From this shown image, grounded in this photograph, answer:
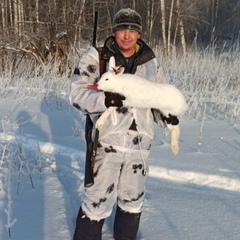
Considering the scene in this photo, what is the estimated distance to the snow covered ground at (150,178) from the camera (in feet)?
7.54

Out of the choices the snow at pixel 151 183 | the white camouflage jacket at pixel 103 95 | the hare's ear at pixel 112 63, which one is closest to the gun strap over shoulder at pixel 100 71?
the white camouflage jacket at pixel 103 95

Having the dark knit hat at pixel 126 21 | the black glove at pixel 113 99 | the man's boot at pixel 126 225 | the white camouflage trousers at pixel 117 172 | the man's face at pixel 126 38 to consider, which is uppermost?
the dark knit hat at pixel 126 21

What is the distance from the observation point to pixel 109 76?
1809 millimetres

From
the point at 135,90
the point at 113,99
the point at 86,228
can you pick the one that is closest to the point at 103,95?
the point at 113,99

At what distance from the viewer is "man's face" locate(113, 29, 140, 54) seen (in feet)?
6.25

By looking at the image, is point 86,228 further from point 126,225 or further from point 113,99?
point 113,99

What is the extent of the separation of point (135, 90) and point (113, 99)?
0.12 meters

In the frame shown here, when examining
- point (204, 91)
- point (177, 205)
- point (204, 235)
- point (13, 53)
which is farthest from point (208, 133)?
point (13, 53)

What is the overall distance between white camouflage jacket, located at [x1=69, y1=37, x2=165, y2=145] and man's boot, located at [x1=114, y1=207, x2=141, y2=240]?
476 millimetres

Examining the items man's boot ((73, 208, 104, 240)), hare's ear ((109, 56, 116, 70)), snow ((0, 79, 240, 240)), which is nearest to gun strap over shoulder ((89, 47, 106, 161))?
hare's ear ((109, 56, 116, 70))

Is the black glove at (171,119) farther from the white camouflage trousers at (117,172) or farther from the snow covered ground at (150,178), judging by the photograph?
the snow covered ground at (150,178)

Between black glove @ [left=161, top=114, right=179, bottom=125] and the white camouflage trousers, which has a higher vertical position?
black glove @ [left=161, top=114, right=179, bottom=125]

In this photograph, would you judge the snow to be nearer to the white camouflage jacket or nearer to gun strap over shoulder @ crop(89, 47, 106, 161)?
gun strap over shoulder @ crop(89, 47, 106, 161)

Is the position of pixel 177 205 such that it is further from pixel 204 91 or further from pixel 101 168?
pixel 204 91
